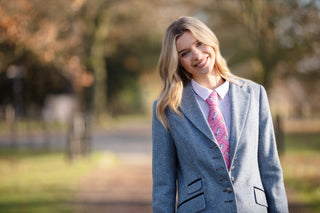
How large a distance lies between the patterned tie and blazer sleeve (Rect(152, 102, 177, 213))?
27 cm

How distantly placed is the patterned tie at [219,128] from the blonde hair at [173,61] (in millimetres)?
201

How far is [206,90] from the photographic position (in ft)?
7.91

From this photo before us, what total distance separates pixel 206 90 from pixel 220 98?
0.10 metres

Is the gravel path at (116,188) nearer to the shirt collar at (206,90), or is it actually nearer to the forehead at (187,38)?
the shirt collar at (206,90)

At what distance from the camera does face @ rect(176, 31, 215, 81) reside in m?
2.37

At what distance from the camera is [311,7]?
6.20 meters

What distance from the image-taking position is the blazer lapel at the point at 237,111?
2.26 meters

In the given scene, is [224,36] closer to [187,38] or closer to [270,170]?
[187,38]

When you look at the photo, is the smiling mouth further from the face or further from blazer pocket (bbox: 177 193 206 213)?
blazer pocket (bbox: 177 193 206 213)

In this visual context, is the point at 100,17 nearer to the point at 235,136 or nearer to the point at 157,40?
the point at 157,40

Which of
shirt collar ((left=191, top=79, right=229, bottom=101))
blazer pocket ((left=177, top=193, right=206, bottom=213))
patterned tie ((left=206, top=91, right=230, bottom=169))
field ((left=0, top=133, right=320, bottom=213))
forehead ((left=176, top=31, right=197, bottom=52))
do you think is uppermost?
forehead ((left=176, top=31, right=197, bottom=52))

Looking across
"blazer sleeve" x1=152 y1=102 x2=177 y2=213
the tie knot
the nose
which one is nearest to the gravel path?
"blazer sleeve" x1=152 y1=102 x2=177 y2=213

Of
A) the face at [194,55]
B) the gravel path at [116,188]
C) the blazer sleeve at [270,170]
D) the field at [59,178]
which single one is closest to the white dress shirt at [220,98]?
Result: the face at [194,55]

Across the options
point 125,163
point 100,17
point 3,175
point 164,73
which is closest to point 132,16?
point 100,17
